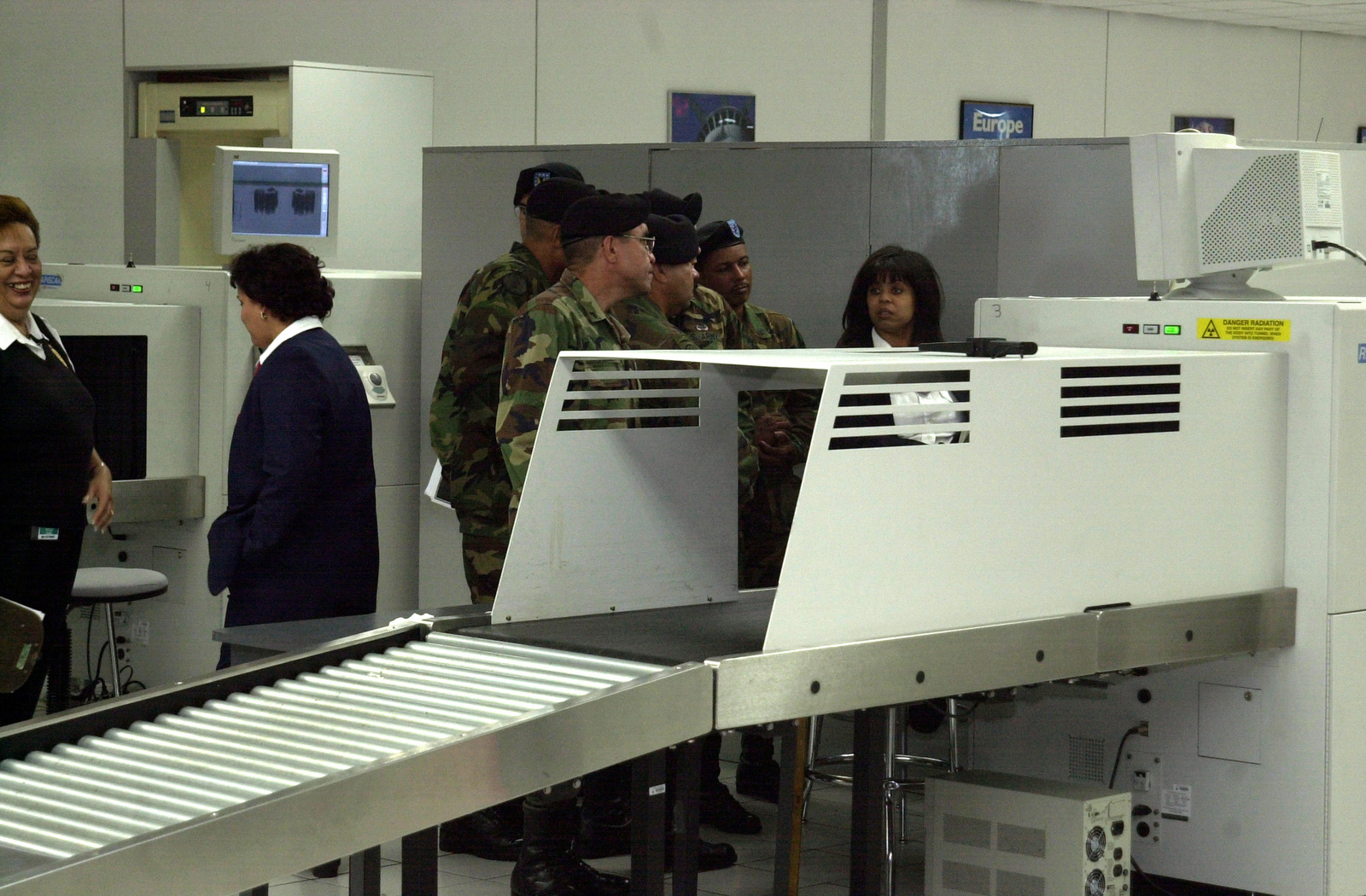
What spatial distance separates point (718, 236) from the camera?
512cm

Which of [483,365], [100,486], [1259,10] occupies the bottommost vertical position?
[100,486]

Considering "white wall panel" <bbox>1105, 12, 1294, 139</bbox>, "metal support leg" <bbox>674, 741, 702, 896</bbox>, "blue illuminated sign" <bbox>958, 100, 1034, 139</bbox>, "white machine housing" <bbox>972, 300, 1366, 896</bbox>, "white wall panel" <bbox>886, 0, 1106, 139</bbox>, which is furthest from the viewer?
"white wall panel" <bbox>1105, 12, 1294, 139</bbox>

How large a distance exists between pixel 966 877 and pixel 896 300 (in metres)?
1.97

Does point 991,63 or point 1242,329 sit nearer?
point 1242,329

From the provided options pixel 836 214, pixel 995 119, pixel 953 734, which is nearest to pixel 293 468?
pixel 953 734

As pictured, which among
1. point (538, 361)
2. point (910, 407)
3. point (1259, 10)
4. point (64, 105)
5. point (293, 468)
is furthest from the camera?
point (1259, 10)

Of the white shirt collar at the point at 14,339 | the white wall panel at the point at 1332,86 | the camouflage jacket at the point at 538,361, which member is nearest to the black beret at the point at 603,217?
the camouflage jacket at the point at 538,361

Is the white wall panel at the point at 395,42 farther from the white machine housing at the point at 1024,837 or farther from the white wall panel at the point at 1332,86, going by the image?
the white wall panel at the point at 1332,86

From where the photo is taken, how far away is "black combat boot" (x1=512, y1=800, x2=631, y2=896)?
379 centimetres

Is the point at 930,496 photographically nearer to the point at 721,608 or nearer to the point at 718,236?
the point at 721,608

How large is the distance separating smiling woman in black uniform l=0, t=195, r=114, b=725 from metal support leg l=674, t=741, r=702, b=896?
4.98 feet

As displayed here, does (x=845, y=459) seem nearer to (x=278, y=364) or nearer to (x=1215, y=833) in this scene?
(x=1215, y=833)

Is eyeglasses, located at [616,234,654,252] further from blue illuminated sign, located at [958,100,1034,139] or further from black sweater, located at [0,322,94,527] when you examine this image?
blue illuminated sign, located at [958,100,1034,139]

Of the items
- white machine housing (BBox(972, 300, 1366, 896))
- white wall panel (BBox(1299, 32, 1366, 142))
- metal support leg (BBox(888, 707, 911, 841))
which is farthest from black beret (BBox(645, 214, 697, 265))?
white wall panel (BBox(1299, 32, 1366, 142))
